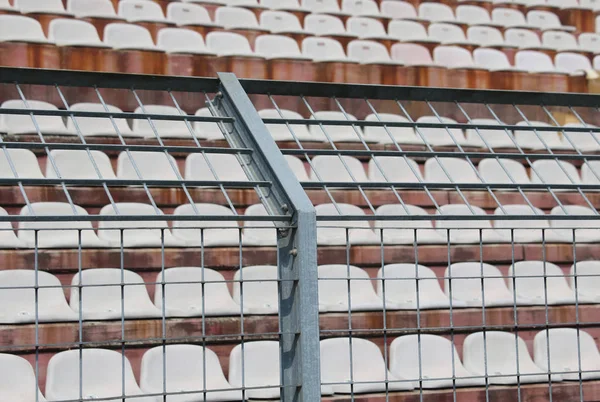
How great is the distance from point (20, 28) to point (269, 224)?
157cm

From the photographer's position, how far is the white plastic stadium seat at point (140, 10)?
4.92 meters

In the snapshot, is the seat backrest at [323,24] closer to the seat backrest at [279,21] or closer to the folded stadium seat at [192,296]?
the seat backrest at [279,21]

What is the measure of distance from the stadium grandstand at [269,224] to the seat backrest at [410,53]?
0.01 metres

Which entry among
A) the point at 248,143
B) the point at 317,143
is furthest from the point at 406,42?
the point at 248,143

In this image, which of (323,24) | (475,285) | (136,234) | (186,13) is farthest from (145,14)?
(475,285)

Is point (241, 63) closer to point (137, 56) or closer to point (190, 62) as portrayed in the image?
point (190, 62)

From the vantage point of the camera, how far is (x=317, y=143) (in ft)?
13.1

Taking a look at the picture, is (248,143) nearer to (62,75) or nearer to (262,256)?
(62,75)

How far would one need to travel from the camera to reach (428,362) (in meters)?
3.18

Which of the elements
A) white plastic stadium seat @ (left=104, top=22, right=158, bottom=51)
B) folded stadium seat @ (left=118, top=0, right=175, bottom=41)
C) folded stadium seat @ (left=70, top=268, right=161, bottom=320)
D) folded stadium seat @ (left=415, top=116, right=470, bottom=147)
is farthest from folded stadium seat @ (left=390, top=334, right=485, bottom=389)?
folded stadium seat @ (left=118, top=0, right=175, bottom=41)

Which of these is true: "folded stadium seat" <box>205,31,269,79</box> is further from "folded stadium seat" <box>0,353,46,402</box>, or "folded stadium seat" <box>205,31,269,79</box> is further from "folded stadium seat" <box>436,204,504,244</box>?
"folded stadium seat" <box>0,353,46,402</box>

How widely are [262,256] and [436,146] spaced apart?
1.39 m

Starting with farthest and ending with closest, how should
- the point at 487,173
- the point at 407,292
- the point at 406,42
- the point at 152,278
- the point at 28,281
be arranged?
the point at 406,42
the point at 487,173
the point at 407,292
the point at 152,278
the point at 28,281

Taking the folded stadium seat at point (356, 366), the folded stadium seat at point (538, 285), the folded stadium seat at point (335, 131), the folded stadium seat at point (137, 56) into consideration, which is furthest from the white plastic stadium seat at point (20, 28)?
the folded stadium seat at point (538, 285)
